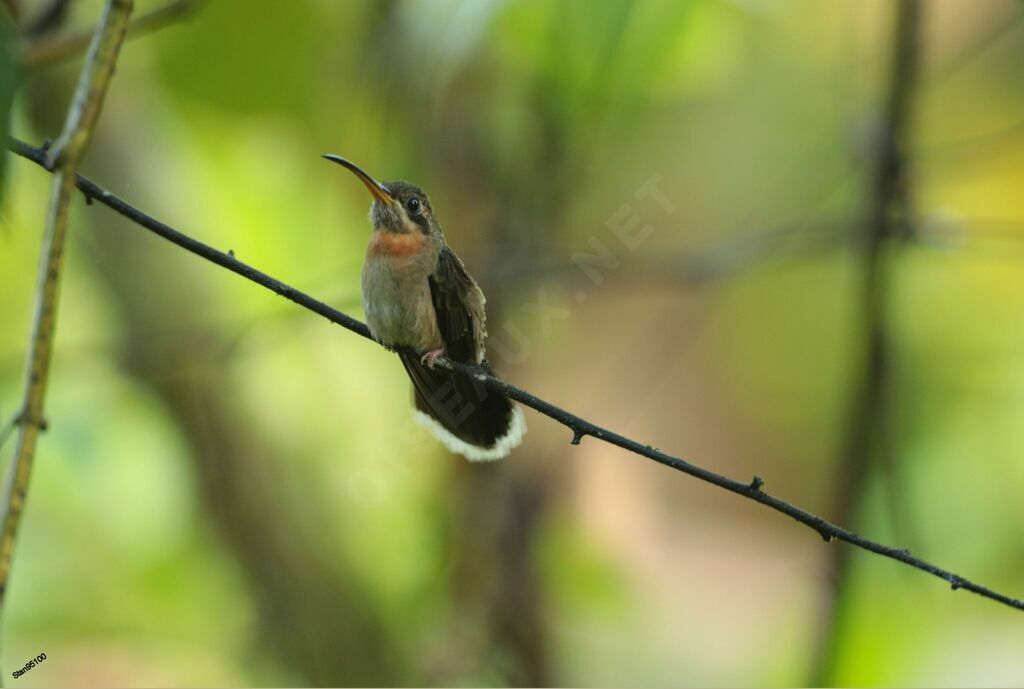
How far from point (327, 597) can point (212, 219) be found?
1781mm

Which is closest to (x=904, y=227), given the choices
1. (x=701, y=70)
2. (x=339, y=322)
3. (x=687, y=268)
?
(x=687, y=268)

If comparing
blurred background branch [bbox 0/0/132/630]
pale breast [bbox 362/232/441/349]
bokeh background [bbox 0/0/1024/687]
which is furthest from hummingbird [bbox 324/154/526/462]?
blurred background branch [bbox 0/0/132/630]

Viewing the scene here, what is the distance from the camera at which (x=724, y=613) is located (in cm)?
524

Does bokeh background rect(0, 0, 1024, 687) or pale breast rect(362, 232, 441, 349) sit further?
bokeh background rect(0, 0, 1024, 687)

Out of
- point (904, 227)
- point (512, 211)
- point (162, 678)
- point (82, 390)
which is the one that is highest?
point (512, 211)

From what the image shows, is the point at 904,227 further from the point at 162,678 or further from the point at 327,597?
the point at 162,678

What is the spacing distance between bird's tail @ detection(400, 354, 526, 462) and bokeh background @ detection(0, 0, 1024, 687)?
1.32m

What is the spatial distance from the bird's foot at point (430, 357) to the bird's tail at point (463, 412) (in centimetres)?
4

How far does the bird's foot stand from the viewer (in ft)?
8.21

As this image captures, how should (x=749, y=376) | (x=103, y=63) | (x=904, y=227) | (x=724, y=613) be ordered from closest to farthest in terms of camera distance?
(x=103, y=63), (x=904, y=227), (x=724, y=613), (x=749, y=376)

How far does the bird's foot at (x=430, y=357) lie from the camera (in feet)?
8.21

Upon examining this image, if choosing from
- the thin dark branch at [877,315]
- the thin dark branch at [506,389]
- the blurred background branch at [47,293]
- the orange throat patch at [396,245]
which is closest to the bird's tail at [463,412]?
the orange throat patch at [396,245]

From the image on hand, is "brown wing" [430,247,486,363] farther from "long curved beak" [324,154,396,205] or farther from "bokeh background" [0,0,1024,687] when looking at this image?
"bokeh background" [0,0,1024,687]

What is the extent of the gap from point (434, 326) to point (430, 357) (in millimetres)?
119
